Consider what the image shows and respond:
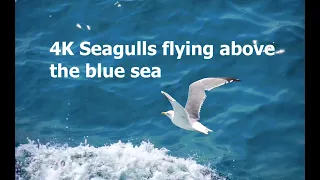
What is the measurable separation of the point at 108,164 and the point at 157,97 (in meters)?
0.58

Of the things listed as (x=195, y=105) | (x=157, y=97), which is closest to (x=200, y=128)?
(x=195, y=105)

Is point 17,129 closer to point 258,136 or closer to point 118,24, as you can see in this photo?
point 118,24

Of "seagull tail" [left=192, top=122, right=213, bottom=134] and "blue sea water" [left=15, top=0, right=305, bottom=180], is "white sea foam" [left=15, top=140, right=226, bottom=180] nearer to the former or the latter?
"blue sea water" [left=15, top=0, right=305, bottom=180]

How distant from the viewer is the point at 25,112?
12.1 feet

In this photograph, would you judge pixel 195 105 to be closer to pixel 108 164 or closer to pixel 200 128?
pixel 200 128

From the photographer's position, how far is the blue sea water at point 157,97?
362 centimetres

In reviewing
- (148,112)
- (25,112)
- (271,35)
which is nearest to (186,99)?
(148,112)

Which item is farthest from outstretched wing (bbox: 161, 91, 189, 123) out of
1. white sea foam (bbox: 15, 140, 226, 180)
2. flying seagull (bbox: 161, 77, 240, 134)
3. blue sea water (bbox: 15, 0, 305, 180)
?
white sea foam (bbox: 15, 140, 226, 180)

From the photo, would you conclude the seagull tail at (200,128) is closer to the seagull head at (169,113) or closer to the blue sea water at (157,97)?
the blue sea water at (157,97)

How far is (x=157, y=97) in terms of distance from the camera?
3.67 metres

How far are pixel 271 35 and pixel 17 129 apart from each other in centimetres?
191

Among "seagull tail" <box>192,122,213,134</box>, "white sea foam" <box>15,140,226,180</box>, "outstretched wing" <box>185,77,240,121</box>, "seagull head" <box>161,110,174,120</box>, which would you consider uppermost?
"outstretched wing" <box>185,77,240,121</box>

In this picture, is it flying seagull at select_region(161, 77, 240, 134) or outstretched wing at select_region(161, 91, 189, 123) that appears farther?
flying seagull at select_region(161, 77, 240, 134)

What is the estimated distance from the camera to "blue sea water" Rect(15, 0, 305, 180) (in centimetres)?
362
